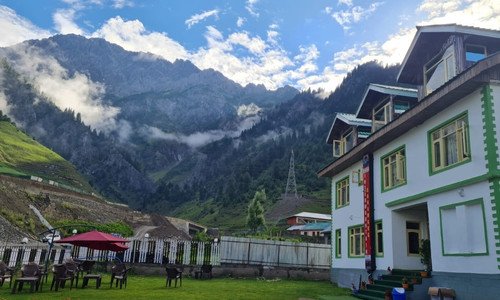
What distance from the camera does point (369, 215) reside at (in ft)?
64.3

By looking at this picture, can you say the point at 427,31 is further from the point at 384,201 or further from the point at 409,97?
the point at 384,201

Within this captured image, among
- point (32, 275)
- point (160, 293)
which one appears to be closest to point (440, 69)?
point (160, 293)

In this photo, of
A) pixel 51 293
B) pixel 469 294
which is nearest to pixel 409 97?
pixel 469 294

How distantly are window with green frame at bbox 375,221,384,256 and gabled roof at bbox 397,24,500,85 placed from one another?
6.65 m

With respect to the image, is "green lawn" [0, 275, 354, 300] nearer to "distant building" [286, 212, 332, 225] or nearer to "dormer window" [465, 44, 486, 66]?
"dormer window" [465, 44, 486, 66]

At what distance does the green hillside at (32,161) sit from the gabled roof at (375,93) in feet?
369

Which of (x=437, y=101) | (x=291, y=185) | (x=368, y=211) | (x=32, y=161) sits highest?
(x=32, y=161)

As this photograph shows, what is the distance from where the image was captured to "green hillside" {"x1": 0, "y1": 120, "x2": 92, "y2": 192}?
119312 mm

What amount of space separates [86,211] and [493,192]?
59.9 m

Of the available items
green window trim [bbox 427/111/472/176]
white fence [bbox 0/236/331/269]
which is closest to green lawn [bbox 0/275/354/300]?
white fence [bbox 0/236/331/269]

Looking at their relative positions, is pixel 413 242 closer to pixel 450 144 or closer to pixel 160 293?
pixel 450 144

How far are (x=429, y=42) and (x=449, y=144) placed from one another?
4.26m

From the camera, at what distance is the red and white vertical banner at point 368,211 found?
19.1 m

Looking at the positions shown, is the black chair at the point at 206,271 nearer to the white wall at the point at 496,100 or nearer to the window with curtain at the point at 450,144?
the window with curtain at the point at 450,144
